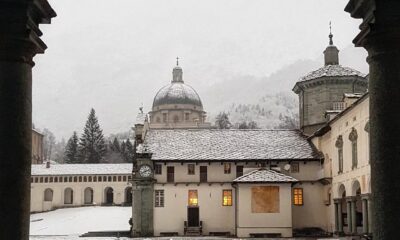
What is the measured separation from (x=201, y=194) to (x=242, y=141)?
276 inches

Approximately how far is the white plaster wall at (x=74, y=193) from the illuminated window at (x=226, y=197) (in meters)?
47.0

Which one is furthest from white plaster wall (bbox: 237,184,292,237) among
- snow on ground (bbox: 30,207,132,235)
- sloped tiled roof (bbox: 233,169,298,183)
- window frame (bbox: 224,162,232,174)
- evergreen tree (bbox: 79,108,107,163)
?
evergreen tree (bbox: 79,108,107,163)

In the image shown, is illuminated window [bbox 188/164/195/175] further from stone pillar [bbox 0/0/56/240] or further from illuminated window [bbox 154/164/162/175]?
stone pillar [bbox 0/0/56/240]

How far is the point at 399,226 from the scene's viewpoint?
8.49 m

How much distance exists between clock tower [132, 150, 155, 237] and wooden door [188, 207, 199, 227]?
3143 mm

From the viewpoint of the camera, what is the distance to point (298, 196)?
51188mm

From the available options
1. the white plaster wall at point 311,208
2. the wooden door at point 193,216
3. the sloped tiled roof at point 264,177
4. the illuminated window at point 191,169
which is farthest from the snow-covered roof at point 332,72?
the wooden door at point 193,216

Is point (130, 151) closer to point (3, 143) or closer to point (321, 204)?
point (321, 204)

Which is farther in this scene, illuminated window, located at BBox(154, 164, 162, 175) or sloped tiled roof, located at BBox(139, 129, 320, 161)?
sloped tiled roof, located at BBox(139, 129, 320, 161)

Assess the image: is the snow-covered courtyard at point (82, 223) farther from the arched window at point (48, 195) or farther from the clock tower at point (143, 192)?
the arched window at point (48, 195)

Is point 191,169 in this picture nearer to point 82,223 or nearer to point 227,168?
point 227,168

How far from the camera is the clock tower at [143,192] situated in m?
50.2

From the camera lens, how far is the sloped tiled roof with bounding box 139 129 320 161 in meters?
52.0

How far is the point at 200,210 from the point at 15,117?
4285cm
